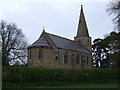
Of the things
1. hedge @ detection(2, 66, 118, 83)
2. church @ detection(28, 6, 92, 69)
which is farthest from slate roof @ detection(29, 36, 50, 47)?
hedge @ detection(2, 66, 118, 83)

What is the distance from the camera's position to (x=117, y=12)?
24.1 metres

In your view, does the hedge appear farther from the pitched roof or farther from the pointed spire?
the pointed spire

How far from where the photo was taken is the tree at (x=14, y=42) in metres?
41.4

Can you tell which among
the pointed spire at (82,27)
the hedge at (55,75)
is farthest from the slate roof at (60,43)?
the hedge at (55,75)

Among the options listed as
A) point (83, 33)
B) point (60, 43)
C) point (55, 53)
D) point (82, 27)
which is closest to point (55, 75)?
point (55, 53)

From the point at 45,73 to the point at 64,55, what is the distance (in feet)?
53.7

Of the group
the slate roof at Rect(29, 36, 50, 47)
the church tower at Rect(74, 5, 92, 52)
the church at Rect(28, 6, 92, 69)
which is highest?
the church tower at Rect(74, 5, 92, 52)

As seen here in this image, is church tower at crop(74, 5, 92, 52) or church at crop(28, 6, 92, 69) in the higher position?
church tower at crop(74, 5, 92, 52)

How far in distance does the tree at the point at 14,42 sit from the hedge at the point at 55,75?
51.3 ft

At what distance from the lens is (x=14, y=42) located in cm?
4253

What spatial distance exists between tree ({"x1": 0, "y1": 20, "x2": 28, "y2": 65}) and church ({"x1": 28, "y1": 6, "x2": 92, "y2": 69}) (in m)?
2.89

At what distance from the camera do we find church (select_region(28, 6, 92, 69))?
39.8m

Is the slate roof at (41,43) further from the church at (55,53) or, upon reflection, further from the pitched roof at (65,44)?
the pitched roof at (65,44)

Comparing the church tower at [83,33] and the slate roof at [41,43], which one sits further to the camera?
the church tower at [83,33]
